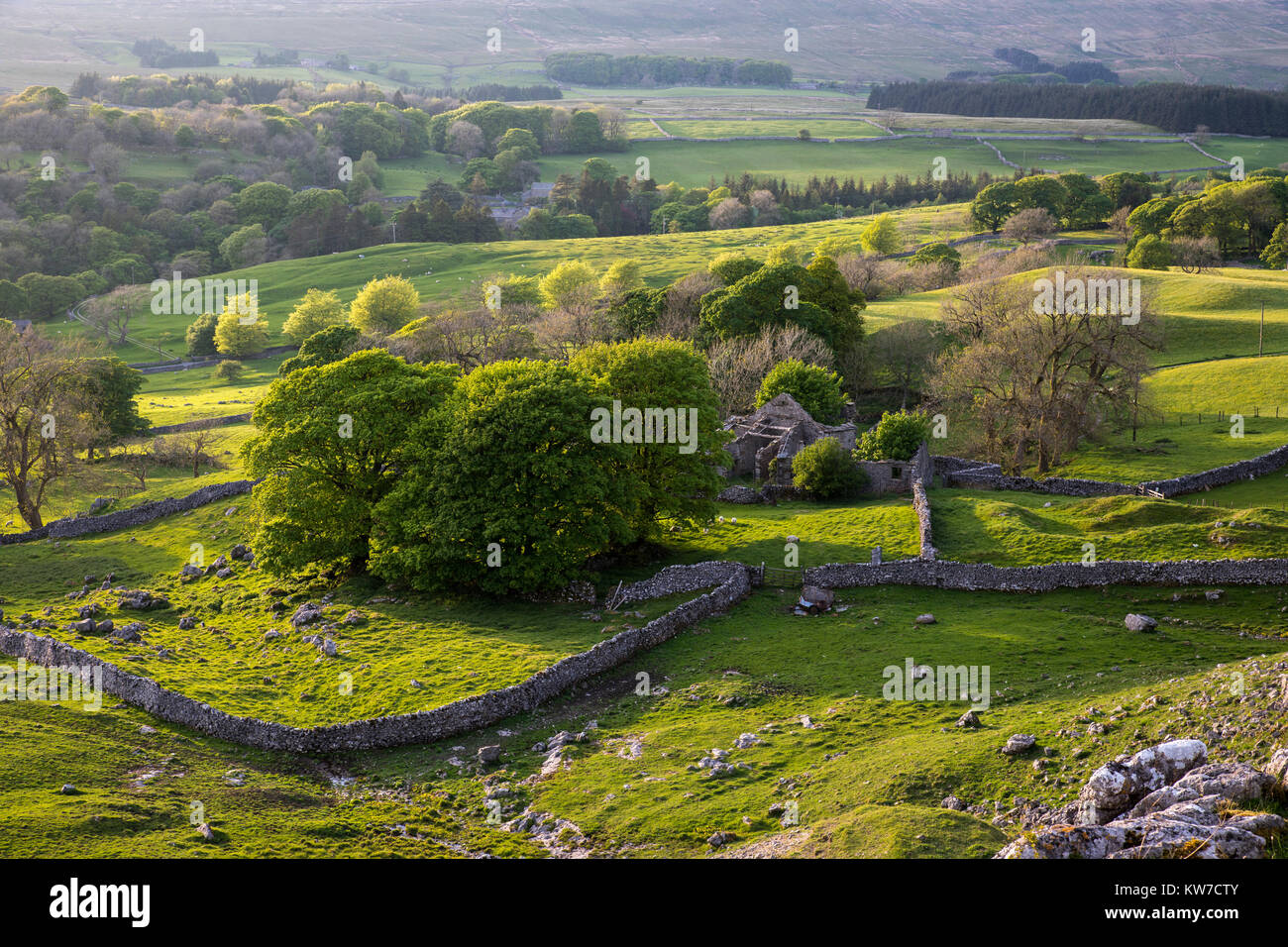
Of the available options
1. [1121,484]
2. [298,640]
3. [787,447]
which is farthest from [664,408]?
[1121,484]

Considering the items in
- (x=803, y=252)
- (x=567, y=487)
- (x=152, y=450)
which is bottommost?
(x=152, y=450)

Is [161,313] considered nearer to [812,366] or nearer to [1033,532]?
[812,366]

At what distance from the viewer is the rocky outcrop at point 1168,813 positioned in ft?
52.8

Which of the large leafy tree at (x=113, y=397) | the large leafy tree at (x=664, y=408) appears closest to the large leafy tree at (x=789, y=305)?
the large leafy tree at (x=664, y=408)

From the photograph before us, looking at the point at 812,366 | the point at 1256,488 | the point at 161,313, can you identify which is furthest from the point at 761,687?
the point at 161,313

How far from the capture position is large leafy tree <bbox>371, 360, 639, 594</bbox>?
39.6m

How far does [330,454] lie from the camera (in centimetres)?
4472

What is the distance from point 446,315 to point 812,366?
124 feet

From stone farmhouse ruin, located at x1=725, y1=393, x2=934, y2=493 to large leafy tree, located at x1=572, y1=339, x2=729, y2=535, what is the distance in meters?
8.92

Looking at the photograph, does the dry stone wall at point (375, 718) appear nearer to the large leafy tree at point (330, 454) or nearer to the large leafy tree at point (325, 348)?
the large leafy tree at point (330, 454)

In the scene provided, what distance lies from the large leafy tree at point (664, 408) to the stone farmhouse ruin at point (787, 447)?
892cm

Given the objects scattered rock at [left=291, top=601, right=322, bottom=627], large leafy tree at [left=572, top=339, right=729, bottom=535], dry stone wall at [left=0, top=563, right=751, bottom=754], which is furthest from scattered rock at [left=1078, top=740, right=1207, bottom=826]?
scattered rock at [left=291, top=601, right=322, bottom=627]

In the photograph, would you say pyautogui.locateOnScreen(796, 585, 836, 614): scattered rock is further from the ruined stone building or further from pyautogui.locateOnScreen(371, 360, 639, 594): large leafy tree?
the ruined stone building
